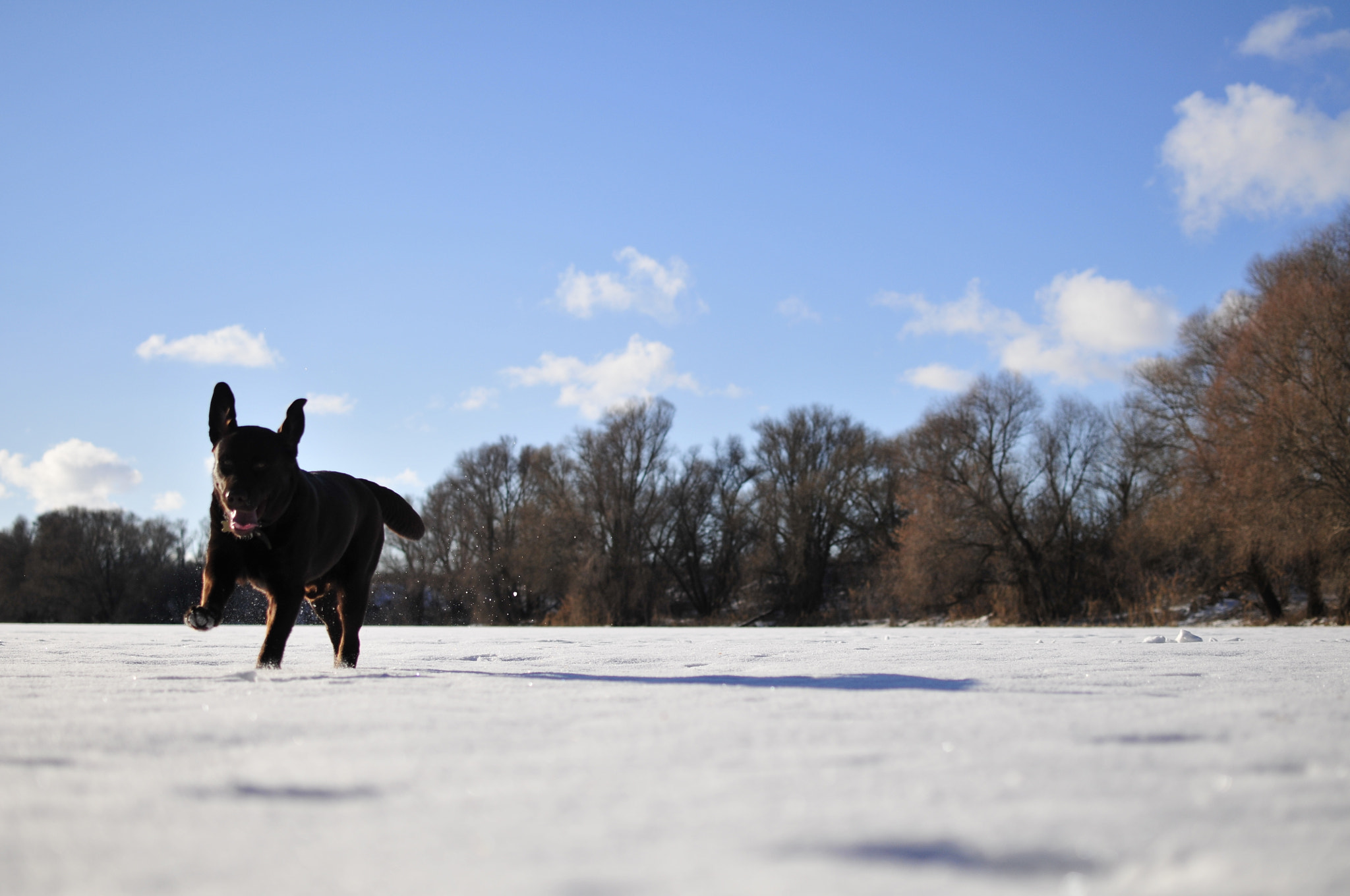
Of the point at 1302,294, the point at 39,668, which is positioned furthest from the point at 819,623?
the point at 39,668

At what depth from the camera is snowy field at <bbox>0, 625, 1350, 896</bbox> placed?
83 centimetres

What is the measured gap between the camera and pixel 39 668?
3.38 m

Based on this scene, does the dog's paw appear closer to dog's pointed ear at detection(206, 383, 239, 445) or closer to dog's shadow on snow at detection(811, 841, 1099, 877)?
dog's pointed ear at detection(206, 383, 239, 445)

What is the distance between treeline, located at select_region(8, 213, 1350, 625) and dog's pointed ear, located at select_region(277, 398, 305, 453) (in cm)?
1968

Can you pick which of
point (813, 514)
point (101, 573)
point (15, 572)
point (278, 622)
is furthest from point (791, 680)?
point (15, 572)

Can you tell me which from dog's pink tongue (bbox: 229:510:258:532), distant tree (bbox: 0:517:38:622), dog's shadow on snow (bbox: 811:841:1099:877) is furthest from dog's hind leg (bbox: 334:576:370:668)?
distant tree (bbox: 0:517:38:622)

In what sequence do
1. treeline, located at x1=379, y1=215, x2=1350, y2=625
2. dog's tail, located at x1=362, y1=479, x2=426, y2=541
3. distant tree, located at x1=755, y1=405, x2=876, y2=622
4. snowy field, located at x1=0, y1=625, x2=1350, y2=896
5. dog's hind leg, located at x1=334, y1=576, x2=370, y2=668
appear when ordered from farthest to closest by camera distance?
distant tree, located at x1=755, y1=405, x2=876, y2=622 < treeline, located at x1=379, y1=215, x2=1350, y2=625 < dog's tail, located at x1=362, y1=479, x2=426, y2=541 < dog's hind leg, located at x1=334, y1=576, x2=370, y2=668 < snowy field, located at x1=0, y1=625, x2=1350, y2=896

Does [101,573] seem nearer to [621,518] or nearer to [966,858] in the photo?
[621,518]

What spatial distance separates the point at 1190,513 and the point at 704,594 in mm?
22338

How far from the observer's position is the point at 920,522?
28.4 metres

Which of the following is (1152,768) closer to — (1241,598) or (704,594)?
(1241,598)

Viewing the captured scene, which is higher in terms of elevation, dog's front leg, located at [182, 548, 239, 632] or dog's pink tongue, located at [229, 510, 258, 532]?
dog's pink tongue, located at [229, 510, 258, 532]

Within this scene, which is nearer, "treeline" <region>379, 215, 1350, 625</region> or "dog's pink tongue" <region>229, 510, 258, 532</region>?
"dog's pink tongue" <region>229, 510, 258, 532</region>

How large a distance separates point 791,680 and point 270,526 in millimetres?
1967
